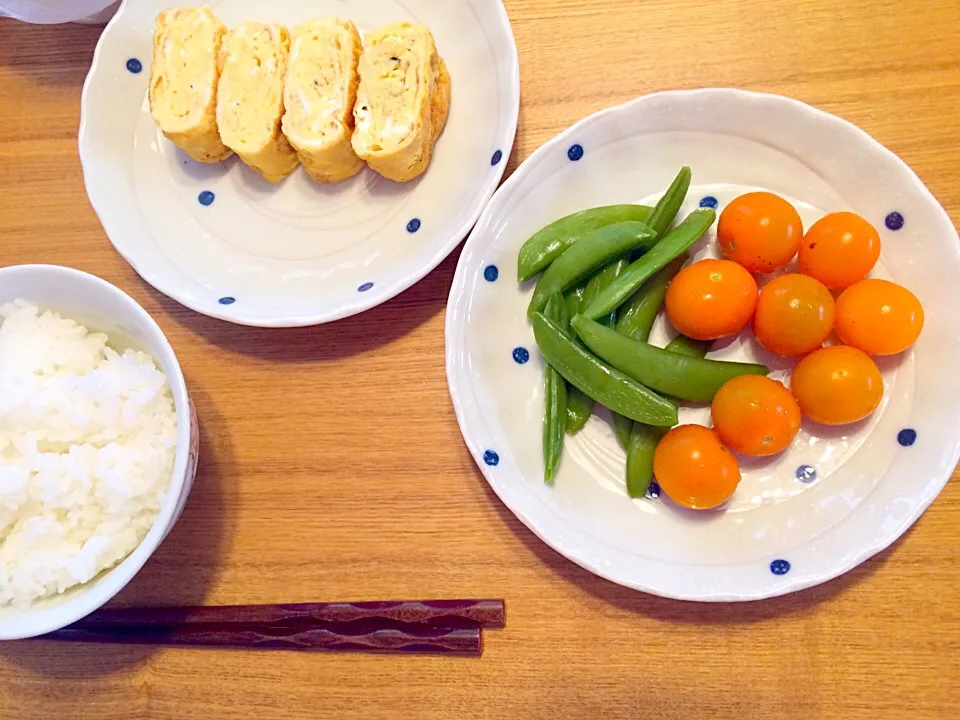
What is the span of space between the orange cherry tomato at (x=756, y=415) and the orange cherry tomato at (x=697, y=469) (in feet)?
0.12

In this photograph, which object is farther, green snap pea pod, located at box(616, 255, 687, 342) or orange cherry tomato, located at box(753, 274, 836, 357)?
green snap pea pod, located at box(616, 255, 687, 342)

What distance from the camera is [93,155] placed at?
5.23 feet

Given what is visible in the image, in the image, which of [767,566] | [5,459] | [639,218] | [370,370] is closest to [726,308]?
[639,218]

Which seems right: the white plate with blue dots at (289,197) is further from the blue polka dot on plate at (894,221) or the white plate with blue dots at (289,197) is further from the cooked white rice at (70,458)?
the blue polka dot on plate at (894,221)

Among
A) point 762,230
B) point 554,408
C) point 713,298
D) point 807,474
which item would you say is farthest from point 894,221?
point 554,408

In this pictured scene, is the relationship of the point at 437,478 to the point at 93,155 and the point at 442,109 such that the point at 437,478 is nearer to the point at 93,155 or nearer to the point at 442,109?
the point at 442,109

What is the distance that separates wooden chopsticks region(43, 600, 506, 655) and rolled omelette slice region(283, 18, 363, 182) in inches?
37.1

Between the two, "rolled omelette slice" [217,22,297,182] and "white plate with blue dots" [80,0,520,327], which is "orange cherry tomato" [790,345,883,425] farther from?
"rolled omelette slice" [217,22,297,182]

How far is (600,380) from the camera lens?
1.34 m

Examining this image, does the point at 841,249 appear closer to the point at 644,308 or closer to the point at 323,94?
the point at 644,308

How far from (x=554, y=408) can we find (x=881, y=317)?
0.62m

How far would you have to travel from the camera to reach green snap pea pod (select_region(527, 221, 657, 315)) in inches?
53.7

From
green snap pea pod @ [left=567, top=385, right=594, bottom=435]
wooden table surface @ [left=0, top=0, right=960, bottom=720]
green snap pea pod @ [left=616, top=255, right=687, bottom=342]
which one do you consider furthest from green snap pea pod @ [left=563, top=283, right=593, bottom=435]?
wooden table surface @ [left=0, top=0, right=960, bottom=720]

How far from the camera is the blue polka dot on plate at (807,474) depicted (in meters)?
1.37
